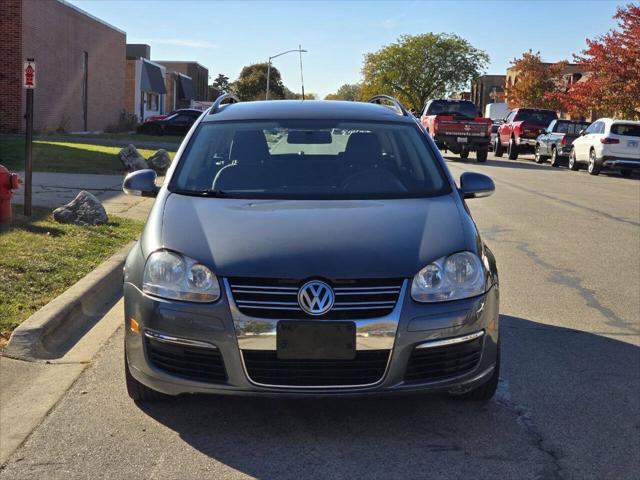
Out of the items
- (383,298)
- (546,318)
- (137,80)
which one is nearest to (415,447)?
(383,298)

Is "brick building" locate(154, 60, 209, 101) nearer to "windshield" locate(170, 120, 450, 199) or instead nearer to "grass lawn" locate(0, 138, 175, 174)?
"grass lawn" locate(0, 138, 175, 174)

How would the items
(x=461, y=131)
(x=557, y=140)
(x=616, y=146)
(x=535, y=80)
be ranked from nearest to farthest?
(x=616, y=146)
(x=461, y=131)
(x=557, y=140)
(x=535, y=80)

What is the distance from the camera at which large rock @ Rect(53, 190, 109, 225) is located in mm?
10438

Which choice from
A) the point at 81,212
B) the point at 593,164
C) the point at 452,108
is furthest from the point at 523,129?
the point at 81,212

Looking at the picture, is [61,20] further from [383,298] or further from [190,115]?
[383,298]

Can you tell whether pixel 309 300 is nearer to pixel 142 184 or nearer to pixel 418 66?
pixel 142 184

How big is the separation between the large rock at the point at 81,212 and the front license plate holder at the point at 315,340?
7.05m

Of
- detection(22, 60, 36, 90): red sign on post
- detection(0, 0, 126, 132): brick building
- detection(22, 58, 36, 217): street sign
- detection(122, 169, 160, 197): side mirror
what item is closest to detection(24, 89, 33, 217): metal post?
detection(22, 58, 36, 217): street sign

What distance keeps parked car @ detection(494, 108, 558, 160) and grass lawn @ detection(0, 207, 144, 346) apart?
25772 millimetres

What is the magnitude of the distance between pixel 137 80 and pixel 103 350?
52612 mm

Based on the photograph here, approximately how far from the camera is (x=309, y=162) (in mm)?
5516

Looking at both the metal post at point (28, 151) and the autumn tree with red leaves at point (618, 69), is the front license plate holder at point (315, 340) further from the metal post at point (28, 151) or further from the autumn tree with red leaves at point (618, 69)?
the autumn tree with red leaves at point (618, 69)

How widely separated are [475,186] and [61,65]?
33301 millimetres

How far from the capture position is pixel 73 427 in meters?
4.36
